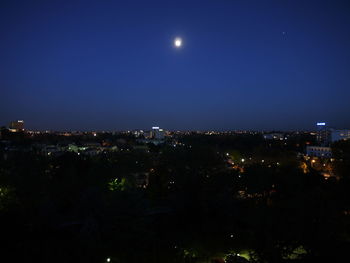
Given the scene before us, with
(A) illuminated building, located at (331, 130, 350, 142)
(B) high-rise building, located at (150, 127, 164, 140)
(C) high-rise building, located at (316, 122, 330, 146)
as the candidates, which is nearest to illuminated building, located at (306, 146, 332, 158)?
(A) illuminated building, located at (331, 130, 350, 142)

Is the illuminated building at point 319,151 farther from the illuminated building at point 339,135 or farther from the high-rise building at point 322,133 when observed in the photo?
A: the high-rise building at point 322,133

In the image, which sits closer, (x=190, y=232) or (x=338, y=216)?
(x=338, y=216)

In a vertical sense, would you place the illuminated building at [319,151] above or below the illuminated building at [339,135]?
below

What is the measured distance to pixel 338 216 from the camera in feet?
32.1

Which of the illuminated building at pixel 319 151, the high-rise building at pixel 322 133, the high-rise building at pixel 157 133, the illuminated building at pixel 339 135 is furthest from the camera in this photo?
the high-rise building at pixel 157 133

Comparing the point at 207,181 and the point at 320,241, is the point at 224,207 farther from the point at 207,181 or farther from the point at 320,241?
the point at 320,241

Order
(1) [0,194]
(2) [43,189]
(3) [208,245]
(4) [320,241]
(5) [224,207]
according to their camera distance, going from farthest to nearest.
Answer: (2) [43,189], (5) [224,207], (1) [0,194], (3) [208,245], (4) [320,241]

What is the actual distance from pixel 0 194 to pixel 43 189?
8.31ft

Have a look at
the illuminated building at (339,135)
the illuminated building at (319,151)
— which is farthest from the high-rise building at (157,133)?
the illuminated building at (319,151)

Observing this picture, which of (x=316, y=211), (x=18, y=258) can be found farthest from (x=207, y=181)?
(x=18, y=258)

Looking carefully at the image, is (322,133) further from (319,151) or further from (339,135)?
(319,151)

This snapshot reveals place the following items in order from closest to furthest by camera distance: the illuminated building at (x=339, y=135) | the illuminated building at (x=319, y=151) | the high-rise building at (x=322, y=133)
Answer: the illuminated building at (x=319, y=151)
the illuminated building at (x=339, y=135)
the high-rise building at (x=322, y=133)

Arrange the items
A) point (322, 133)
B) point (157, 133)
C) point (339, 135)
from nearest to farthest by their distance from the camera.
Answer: point (339, 135)
point (322, 133)
point (157, 133)

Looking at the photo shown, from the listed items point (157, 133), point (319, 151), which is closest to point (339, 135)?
point (319, 151)
